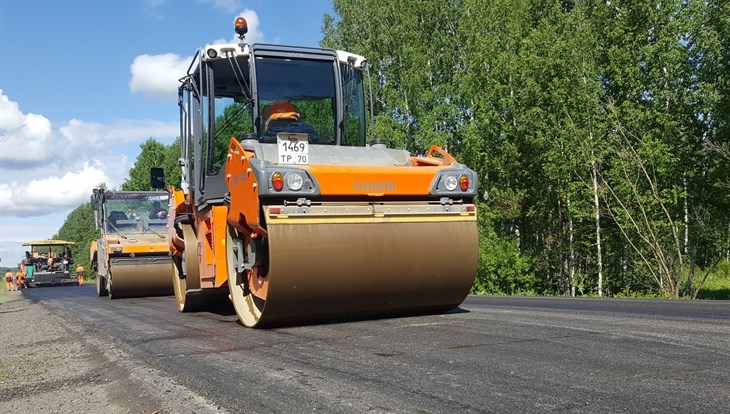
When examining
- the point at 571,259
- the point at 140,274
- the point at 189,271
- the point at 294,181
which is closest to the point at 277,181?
the point at 294,181

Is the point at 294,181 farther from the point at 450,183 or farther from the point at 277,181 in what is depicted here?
the point at 450,183

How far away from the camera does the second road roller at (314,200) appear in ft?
18.1

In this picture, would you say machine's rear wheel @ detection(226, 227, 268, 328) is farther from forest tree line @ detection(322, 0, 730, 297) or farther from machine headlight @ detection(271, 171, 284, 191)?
forest tree line @ detection(322, 0, 730, 297)

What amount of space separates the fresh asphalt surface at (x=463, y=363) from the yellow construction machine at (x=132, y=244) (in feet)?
31.2

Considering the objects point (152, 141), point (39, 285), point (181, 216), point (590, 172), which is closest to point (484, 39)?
point (590, 172)

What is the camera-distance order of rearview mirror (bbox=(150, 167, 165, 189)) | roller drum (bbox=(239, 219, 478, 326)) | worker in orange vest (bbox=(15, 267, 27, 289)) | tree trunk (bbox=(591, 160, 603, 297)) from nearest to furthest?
roller drum (bbox=(239, 219, 478, 326)) → rearview mirror (bbox=(150, 167, 165, 189)) → tree trunk (bbox=(591, 160, 603, 297)) → worker in orange vest (bbox=(15, 267, 27, 289))

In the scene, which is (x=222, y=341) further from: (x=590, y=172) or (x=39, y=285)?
(x=39, y=285)

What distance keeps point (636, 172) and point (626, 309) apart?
14.5 meters

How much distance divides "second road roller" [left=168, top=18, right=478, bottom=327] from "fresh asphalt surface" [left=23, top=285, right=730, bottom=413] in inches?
13.8

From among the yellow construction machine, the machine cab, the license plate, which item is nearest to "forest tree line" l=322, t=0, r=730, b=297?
the yellow construction machine

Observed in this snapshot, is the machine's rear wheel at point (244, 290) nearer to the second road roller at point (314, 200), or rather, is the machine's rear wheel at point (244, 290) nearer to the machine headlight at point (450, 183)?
the second road roller at point (314, 200)

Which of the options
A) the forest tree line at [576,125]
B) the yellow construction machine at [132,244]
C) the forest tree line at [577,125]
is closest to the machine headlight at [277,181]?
the yellow construction machine at [132,244]

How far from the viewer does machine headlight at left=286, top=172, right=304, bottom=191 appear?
548cm

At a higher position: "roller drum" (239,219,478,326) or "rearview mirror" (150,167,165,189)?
"rearview mirror" (150,167,165,189)
